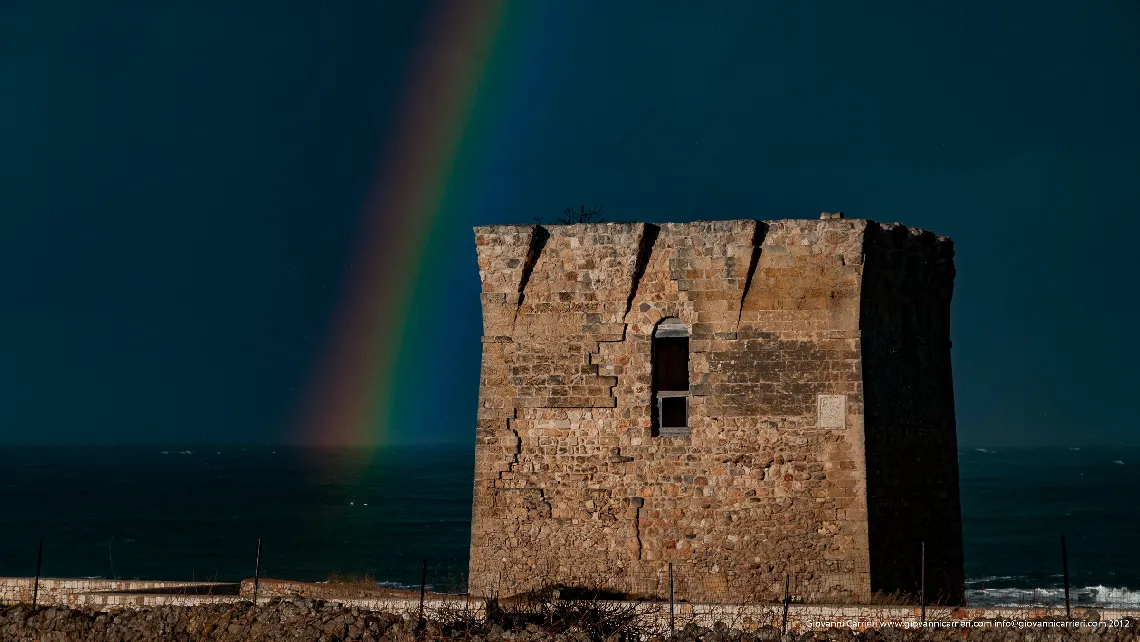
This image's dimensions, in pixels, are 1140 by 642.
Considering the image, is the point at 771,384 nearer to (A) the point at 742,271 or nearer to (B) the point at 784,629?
(A) the point at 742,271

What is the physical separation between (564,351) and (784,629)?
4.95 meters

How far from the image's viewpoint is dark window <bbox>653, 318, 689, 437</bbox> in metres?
16.9

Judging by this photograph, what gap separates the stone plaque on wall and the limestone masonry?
3cm

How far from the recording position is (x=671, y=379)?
17859 millimetres

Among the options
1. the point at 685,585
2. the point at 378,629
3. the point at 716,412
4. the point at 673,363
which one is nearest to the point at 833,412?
the point at 716,412

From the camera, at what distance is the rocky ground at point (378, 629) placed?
44.4ft

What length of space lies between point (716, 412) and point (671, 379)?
4.53 ft

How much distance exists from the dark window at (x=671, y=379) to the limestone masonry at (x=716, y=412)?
3 centimetres

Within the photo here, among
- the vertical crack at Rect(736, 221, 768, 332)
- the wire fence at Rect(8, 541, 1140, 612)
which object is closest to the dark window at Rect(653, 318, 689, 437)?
the vertical crack at Rect(736, 221, 768, 332)

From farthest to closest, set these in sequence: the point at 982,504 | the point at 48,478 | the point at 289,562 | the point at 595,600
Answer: the point at 48,478 < the point at 982,504 < the point at 289,562 < the point at 595,600

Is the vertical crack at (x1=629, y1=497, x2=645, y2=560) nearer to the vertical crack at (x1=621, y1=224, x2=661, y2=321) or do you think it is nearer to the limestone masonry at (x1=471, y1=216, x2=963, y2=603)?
the limestone masonry at (x1=471, y1=216, x2=963, y2=603)

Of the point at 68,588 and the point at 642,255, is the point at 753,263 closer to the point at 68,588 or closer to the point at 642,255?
the point at 642,255

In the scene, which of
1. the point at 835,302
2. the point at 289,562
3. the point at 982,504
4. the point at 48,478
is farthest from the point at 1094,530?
the point at 48,478

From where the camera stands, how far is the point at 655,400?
16938 mm
